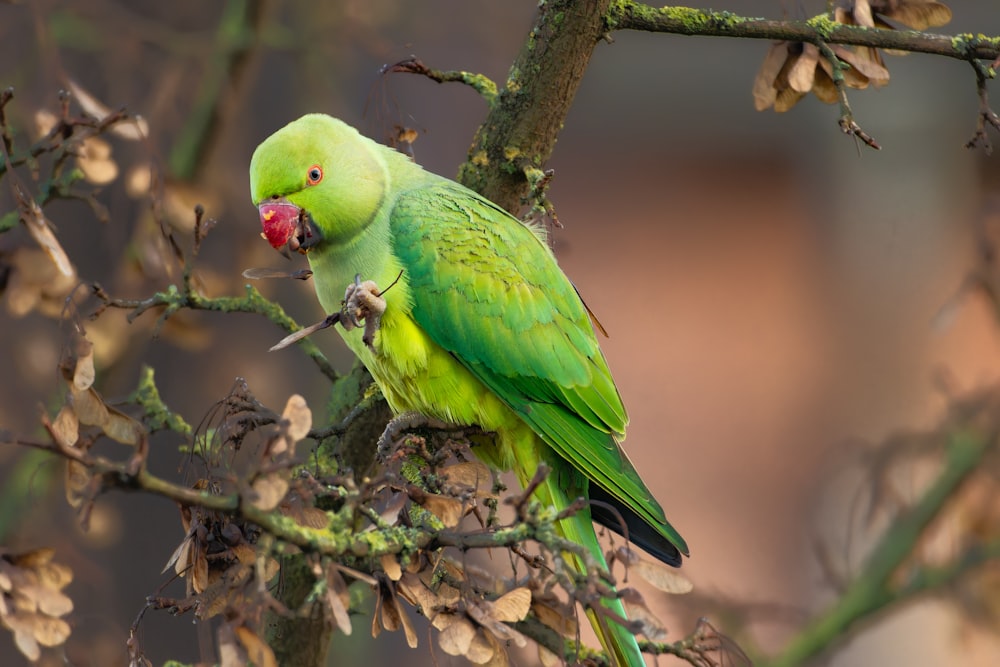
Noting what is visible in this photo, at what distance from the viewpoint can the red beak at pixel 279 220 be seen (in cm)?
181

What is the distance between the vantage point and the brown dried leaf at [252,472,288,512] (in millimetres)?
960

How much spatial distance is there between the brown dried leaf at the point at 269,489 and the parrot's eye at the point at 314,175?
0.99m

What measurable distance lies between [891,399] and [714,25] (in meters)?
2.44

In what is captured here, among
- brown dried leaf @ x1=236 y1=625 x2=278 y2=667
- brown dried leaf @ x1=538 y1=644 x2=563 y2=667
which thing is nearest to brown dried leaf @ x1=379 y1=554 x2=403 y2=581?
brown dried leaf @ x1=236 y1=625 x2=278 y2=667

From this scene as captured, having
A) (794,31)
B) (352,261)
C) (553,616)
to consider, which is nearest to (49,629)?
(553,616)

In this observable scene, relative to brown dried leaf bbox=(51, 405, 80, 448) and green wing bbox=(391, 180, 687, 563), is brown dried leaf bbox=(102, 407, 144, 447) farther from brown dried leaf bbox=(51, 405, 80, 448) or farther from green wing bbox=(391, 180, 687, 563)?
green wing bbox=(391, 180, 687, 563)

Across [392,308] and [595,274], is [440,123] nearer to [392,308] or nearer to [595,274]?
[595,274]

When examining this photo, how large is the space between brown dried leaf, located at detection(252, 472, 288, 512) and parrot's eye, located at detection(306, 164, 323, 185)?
989 mm

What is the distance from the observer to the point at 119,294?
2.65 metres

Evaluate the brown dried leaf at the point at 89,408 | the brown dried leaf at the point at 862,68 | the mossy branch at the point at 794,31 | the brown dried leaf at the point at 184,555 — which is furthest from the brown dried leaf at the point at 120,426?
the brown dried leaf at the point at 862,68

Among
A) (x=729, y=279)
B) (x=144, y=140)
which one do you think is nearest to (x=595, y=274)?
(x=729, y=279)

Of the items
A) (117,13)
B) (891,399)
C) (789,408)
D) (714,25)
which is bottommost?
(789,408)

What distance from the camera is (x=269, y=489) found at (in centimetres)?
96

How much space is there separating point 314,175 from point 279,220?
0.36 feet
